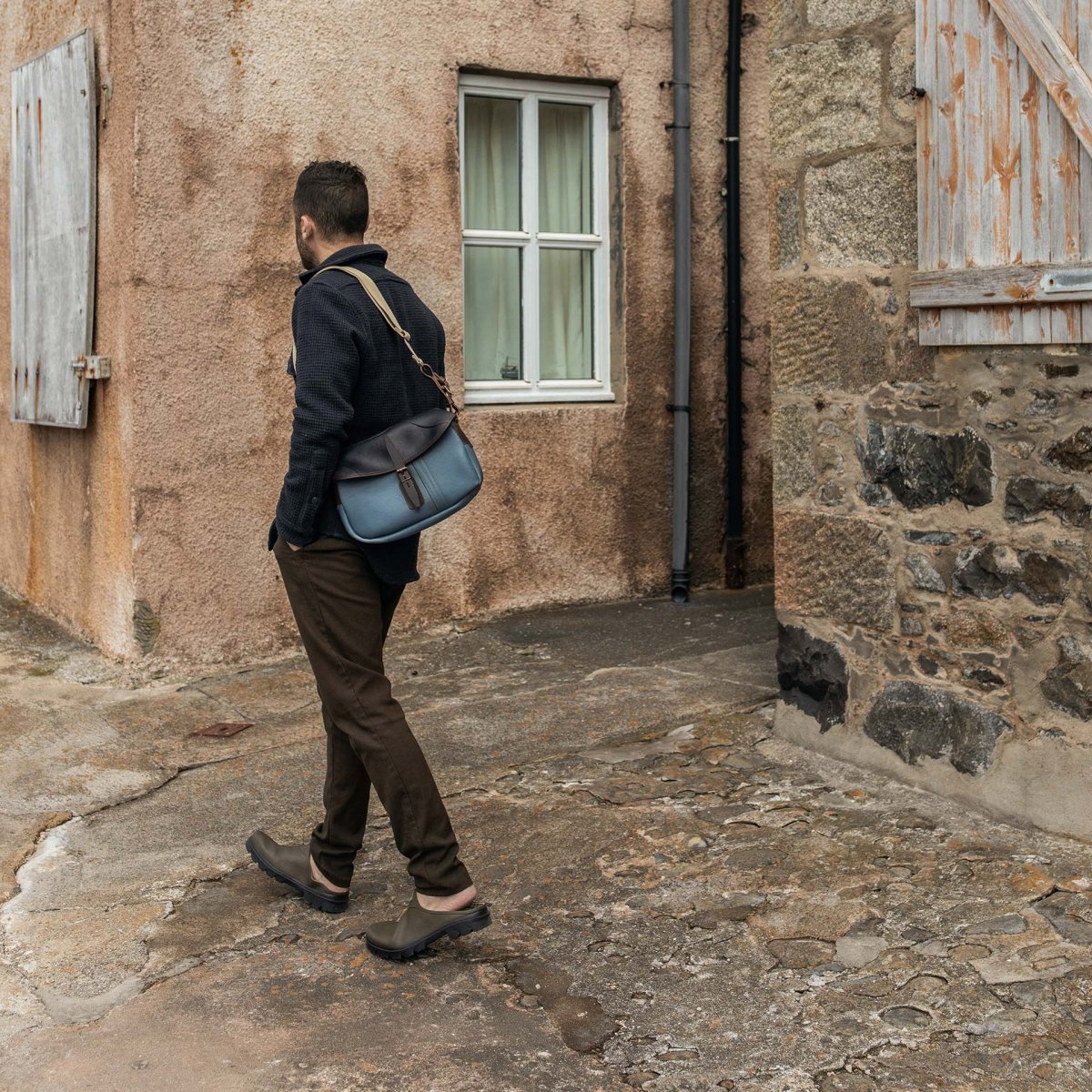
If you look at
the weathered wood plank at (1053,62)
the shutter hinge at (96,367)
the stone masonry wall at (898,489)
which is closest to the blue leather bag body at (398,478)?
the stone masonry wall at (898,489)

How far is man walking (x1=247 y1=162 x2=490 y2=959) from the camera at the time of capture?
3.50 metres

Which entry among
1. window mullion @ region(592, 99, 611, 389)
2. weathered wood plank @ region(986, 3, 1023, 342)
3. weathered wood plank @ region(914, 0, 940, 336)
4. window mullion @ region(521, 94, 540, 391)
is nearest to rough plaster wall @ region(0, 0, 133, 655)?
window mullion @ region(521, 94, 540, 391)

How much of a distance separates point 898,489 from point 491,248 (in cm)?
327

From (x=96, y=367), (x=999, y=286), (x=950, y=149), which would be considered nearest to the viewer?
(x=999, y=286)

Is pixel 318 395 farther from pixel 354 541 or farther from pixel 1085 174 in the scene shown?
pixel 1085 174

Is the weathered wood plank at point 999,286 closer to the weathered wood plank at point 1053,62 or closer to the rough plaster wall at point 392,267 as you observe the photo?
the weathered wood plank at point 1053,62

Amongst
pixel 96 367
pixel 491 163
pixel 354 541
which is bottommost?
pixel 354 541

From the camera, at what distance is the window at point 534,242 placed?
716cm

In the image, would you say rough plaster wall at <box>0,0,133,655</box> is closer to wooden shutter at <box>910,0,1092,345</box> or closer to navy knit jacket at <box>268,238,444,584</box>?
navy knit jacket at <box>268,238,444,584</box>

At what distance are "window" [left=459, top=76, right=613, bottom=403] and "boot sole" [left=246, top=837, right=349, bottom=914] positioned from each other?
11.2 ft

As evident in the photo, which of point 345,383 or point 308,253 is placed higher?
point 308,253

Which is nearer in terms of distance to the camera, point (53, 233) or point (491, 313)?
point (53, 233)

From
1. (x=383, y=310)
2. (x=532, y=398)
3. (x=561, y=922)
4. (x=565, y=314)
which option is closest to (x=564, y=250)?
(x=565, y=314)

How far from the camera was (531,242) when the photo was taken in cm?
726
